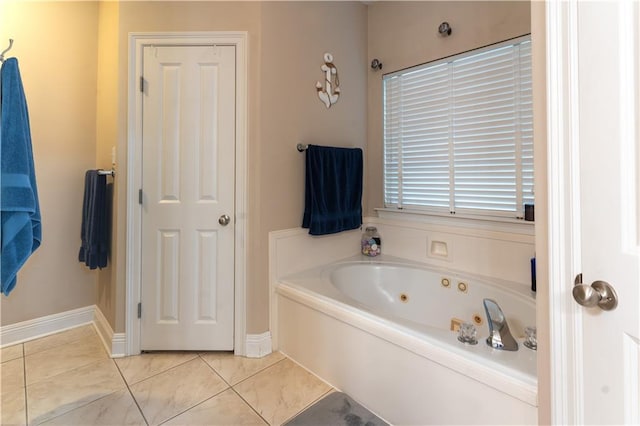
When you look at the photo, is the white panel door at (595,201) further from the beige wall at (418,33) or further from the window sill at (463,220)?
the beige wall at (418,33)

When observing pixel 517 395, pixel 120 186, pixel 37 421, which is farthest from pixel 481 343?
pixel 120 186

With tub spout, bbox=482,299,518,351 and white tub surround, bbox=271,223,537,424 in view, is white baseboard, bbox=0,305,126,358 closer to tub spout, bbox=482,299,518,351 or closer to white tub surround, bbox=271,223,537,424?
white tub surround, bbox=271,223,537,424

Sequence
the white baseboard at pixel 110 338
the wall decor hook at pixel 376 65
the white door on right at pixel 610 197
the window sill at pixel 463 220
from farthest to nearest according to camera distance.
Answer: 1. the wall decor hook at pixel 376 65
2. the white baseboard at pixel 110 338
3. the window sill at pixel 463 220
4. the white door on right at pixel 610 197

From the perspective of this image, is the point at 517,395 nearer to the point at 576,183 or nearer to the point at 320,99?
the point at 576,183

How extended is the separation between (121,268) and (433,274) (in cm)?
204

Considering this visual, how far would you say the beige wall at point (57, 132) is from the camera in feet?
6.99

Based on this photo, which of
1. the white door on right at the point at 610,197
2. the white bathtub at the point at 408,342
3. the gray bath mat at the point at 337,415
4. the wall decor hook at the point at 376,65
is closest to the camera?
the white door on right at the point at 610,197

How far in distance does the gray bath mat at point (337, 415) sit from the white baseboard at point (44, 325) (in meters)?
1.98

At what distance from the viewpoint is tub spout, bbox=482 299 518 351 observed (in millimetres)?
1200

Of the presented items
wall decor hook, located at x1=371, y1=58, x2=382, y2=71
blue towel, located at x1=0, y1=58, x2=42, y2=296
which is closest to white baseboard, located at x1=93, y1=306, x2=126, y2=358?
blue towel, located at x1=0, y1=58, x2=42, y2=296

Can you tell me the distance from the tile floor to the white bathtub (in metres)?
0.24

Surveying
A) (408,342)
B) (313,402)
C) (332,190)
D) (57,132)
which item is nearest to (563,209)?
(408,342)

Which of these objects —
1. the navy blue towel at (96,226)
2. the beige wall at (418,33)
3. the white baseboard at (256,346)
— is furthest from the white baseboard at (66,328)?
the beige wall at (418,33)

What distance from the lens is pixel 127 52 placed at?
6.31 feet
